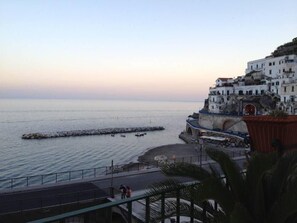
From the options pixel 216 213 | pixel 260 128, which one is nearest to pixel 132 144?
pixel 260 128

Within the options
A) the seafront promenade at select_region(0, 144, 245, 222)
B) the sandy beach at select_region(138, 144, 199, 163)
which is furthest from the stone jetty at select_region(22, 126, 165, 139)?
the seafront promenade at select_region(0, 144, 245, 222)

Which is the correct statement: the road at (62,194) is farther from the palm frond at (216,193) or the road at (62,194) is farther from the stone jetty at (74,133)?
the stone jetty at (74,133)

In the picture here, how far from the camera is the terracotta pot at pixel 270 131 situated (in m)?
10.6

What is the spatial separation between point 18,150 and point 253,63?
220ft

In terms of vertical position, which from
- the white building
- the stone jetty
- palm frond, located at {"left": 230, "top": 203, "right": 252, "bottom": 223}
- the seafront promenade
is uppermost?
the white building

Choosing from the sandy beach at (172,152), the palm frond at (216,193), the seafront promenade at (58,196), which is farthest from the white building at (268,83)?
the palm frond at (216,193)

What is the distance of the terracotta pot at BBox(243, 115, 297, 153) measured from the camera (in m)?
10.6

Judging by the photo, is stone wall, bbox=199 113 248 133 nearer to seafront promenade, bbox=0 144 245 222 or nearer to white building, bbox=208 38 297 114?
white building, bbox=208 38 297 114

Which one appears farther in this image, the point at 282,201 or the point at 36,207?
the point at 36,207

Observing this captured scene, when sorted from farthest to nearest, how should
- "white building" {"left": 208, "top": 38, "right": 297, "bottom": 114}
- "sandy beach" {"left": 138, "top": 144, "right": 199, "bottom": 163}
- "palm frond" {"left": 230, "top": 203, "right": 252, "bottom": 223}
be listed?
1. "white building" {"left": 208, "top": 38, "right": 297, "bottom": 114}
2. "sandy beach" {"left": 138, "top": 144, "right": 199, "bottom": 163}
3. "palm frond" {"left": 230, "top": 203, "right": 252, "bottom": 223}

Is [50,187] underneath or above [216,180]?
underneath

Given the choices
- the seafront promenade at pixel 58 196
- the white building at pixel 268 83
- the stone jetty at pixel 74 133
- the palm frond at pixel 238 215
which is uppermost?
the white building at pixel 268 83

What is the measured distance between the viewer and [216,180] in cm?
481

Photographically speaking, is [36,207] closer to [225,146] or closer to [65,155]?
[65,155]
